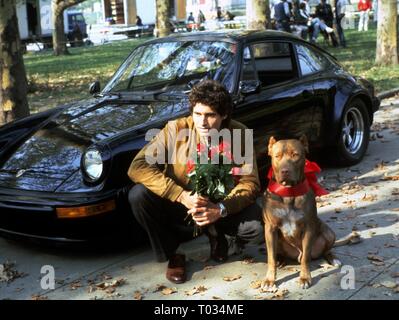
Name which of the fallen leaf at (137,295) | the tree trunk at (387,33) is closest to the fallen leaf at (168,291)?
the fallen leaf at (137,295)

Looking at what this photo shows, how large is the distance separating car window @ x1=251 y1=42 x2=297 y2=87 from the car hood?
109cm

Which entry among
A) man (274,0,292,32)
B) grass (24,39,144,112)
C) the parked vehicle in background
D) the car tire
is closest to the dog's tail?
the car tire

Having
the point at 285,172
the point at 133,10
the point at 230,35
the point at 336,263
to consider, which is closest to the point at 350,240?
the point at 336,263

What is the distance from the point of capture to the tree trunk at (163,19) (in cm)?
1745

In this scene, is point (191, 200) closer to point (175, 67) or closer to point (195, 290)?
point (195, 290)

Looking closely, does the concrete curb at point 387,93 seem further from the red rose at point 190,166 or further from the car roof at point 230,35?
the red rose at point 190,166

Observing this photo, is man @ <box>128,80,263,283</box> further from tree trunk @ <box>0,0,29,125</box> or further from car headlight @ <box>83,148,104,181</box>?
tree trunk @ <box>0,0,29,125</box>

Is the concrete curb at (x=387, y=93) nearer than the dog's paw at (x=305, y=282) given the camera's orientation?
No

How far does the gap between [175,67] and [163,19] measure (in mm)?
12835

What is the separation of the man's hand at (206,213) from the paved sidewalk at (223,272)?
1.59ft

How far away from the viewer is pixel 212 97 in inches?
139
